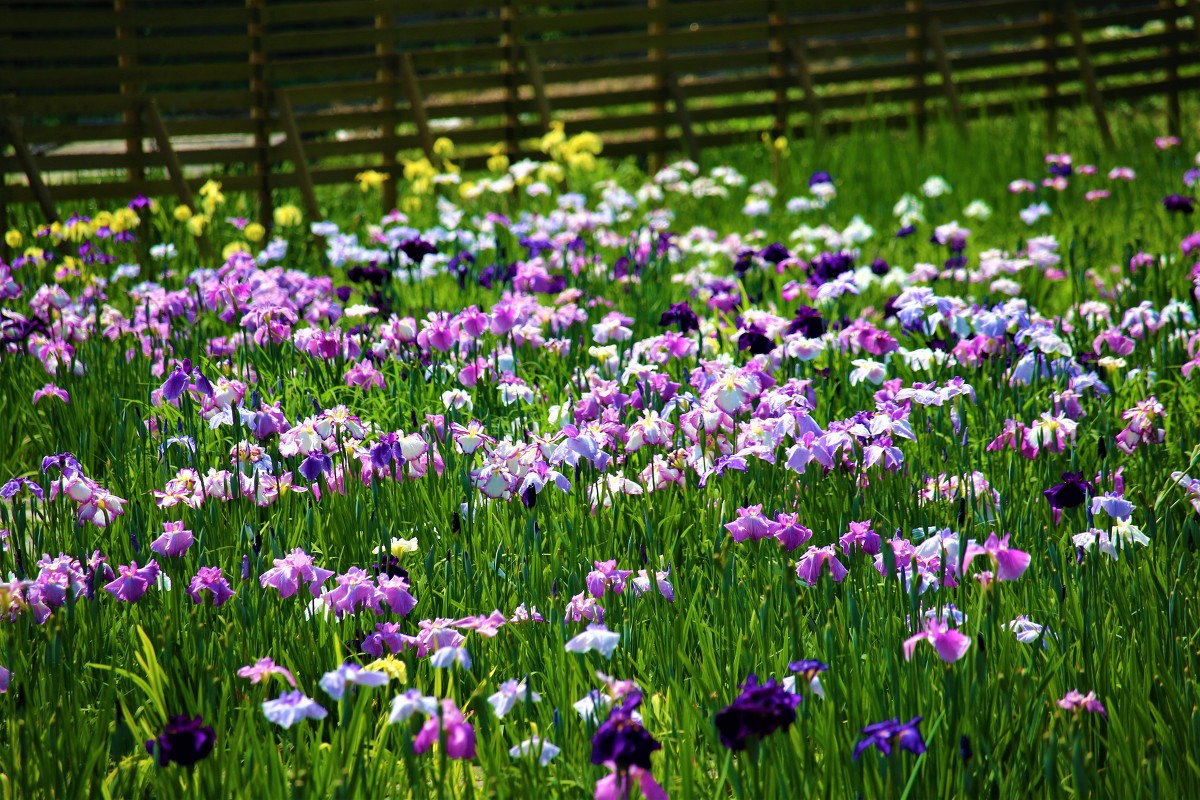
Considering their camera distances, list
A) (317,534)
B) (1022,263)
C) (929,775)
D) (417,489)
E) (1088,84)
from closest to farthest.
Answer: (929,775)
(317,534)
(417,489)
(1022,263)
(1088,84)

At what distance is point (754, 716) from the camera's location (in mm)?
1374

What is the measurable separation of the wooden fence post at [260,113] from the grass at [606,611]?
3.72 m

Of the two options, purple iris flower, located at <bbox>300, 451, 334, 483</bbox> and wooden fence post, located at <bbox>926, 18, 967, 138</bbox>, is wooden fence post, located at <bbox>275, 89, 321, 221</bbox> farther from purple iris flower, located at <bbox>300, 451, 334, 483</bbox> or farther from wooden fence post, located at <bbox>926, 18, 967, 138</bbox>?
wooden fence post, located at <bbox>926, 18, 967, 138</bbox>

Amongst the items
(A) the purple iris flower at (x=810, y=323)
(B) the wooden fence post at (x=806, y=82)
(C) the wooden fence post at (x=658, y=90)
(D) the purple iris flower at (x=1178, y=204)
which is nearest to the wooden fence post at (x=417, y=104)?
(C) the wooden fence post at (x=658, y=90)

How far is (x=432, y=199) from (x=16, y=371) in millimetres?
3948

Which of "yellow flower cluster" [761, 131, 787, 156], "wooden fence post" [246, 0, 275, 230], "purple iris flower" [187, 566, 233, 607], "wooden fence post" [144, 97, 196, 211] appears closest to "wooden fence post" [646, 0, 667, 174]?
"yellow flower cluster" [761, 131, 787, 156]

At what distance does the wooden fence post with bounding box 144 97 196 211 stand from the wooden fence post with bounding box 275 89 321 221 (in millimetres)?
727

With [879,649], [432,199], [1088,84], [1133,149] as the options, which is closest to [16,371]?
[879,649]

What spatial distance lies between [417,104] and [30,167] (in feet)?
8.23

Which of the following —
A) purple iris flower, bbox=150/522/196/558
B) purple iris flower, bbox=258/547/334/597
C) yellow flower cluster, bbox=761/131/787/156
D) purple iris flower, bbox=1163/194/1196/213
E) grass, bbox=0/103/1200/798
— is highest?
yellow flower cluster, bbox=761/131/787/156

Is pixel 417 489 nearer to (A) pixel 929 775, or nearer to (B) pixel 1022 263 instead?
(A) pixel 929 775

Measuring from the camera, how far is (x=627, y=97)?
887cm

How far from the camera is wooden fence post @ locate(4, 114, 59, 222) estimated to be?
672cm

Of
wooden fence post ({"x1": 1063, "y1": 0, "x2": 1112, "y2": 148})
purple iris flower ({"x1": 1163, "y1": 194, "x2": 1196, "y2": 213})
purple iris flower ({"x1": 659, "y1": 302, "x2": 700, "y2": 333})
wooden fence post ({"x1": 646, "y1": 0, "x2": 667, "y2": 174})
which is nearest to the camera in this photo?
purple iris flower ({"x1": 659, "y1": 302, "x2": 700, "y2": 333})
